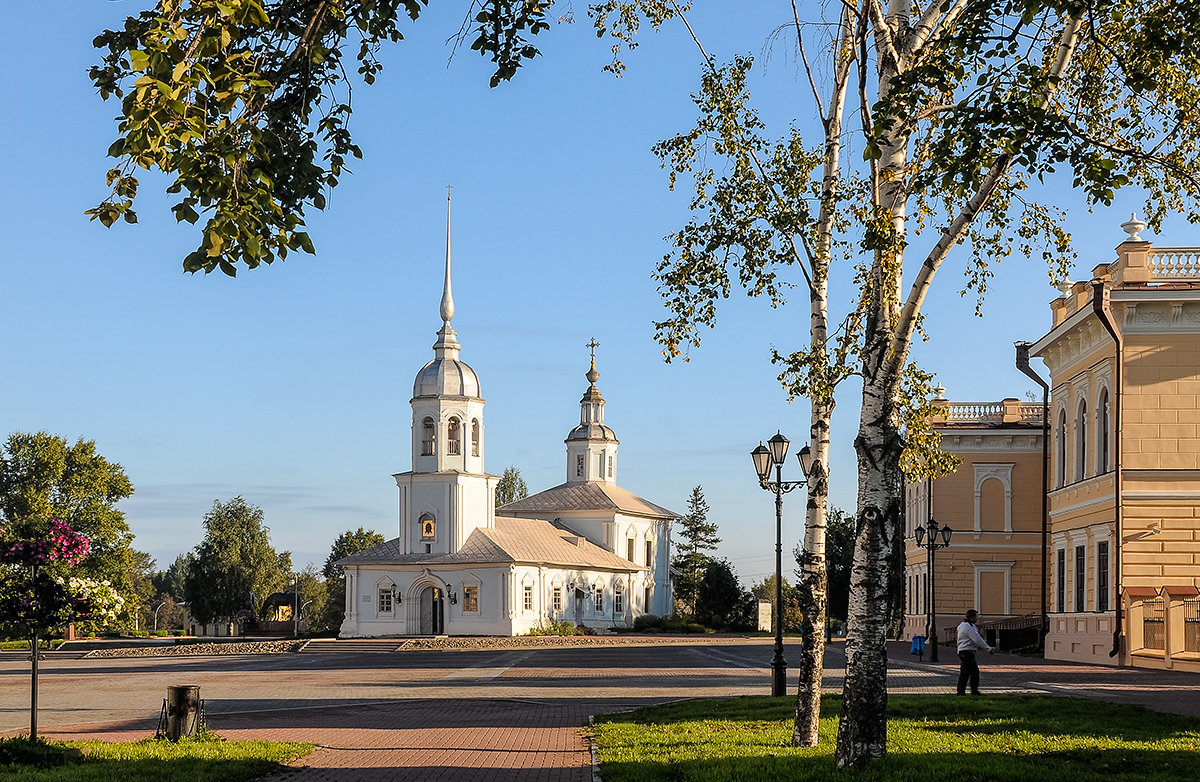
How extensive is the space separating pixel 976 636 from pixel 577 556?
61.6 metres

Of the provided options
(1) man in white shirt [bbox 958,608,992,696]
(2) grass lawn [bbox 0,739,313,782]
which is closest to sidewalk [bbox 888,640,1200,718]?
(1) man in white shirt [bbox 958,608,992,696]

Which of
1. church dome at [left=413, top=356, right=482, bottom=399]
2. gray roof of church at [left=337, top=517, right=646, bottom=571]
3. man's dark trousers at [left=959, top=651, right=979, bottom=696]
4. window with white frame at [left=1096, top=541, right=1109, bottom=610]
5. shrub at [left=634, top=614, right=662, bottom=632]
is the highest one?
church dome at [left=413, top=356, right=482, bottom=399]

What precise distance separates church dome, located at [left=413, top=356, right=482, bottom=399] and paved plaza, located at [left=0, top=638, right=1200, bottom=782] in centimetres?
2988

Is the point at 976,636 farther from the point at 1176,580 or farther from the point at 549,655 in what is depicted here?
the point at 549,655

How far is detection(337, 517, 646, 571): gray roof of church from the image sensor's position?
72.0 m

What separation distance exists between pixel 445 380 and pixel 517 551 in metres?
10.6

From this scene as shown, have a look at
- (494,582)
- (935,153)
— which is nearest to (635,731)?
(935,153)

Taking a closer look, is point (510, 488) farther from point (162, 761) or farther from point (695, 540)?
point (162, 761)

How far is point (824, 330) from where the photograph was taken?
14898 mm

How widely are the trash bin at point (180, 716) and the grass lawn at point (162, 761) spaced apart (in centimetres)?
28

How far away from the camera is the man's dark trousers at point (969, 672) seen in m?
20.2

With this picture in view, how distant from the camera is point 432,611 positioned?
7288 cm

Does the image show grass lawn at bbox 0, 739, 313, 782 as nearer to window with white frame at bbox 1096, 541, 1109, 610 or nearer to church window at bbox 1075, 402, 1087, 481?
window with white frame at bbox 1096, 541, 1109, 610

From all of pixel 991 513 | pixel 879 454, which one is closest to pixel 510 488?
pixel 991 513
